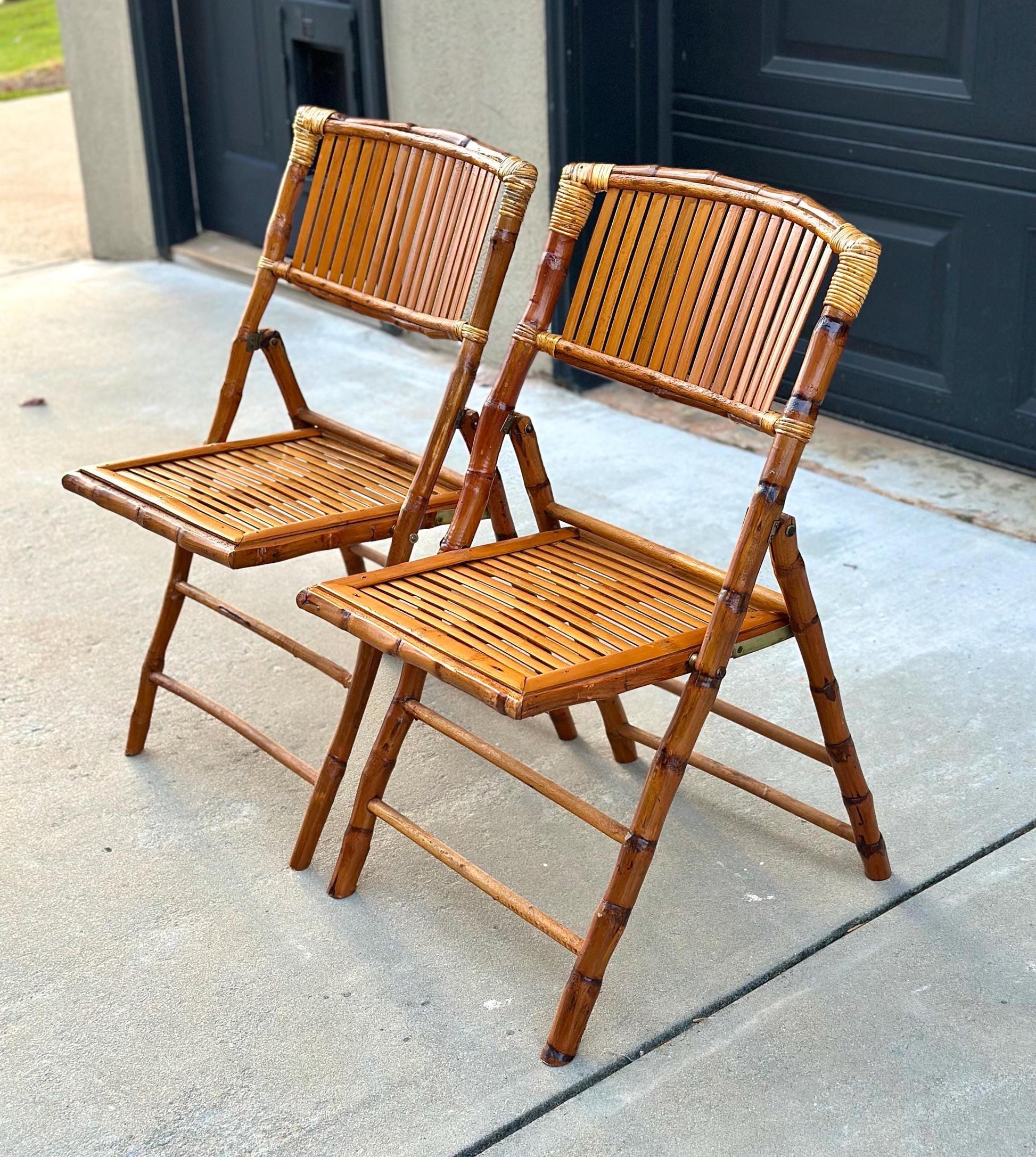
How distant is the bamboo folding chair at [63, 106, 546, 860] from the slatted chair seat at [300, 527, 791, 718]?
0.18 m

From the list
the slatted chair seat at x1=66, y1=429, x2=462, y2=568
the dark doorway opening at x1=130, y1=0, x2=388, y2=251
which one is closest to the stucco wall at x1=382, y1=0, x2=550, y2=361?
the dark doorway opening at x1=130, y1=0, x2=388, y2=251

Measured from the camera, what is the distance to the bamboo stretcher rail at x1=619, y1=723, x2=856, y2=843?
2297 millimetres

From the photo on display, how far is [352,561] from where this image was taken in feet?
9.82

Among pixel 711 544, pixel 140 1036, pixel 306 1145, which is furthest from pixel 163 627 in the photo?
pixel 711 544

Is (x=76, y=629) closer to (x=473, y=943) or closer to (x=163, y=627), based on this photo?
(x=163, y=627)

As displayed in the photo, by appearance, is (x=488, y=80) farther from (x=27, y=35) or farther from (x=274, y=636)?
(x=27, y=35)

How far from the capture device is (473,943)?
86.7 inches

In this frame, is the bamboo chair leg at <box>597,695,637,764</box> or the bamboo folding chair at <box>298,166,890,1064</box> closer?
the bamboo folding chair at <box>298,166,890,1064</box>

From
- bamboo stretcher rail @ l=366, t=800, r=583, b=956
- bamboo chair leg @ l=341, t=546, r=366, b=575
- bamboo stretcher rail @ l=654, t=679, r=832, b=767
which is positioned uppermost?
bamboo stretcher rail @ l=654, t=679, r=832, b=767

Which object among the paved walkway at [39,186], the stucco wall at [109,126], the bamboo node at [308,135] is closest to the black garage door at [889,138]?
Result: the bamboo node at [308,135]

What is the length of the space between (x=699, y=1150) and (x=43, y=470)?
2845mm

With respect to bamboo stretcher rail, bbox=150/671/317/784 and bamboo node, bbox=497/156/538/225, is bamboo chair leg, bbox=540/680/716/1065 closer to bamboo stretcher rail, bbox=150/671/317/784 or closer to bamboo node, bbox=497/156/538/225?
bamboo stretcher rail, bbox=150/671/317/784

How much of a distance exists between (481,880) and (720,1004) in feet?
1.18

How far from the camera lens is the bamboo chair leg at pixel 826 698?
206 cm
